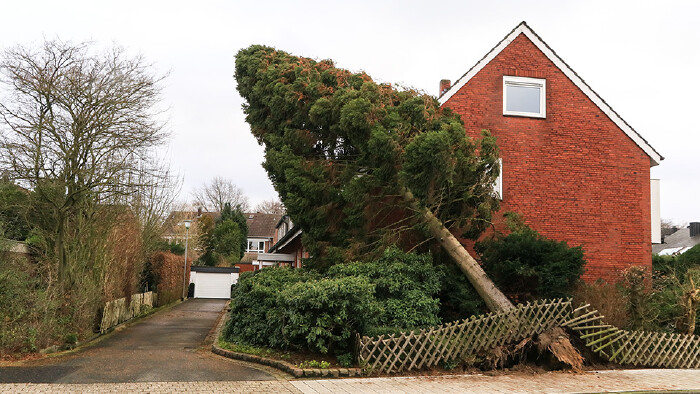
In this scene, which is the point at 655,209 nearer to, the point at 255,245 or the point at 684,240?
the point at 684,240

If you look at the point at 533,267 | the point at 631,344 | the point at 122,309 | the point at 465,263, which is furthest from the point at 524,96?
the point at 122,309

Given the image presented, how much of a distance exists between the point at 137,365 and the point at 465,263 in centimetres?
753

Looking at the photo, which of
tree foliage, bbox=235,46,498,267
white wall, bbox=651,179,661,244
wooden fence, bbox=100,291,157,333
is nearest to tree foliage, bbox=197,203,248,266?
wooden fence, bbox=100,291,157,333

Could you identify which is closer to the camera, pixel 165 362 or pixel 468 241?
pixel 165 362

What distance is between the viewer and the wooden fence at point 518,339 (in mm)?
11008

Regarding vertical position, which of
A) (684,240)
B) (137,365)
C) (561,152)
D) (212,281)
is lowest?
(212,281)

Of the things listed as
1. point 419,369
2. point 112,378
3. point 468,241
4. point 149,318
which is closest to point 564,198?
point 468,241

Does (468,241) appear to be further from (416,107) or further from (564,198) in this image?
(416,107)

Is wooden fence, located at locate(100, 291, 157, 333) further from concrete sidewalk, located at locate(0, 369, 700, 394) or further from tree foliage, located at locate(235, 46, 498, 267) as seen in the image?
concrete sidewalk, located at locate(0, 369, 700, 394)

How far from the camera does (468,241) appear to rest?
53.5 feet

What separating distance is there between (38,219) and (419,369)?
35.6 ft

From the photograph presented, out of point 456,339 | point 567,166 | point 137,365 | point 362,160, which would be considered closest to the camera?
point 456,339

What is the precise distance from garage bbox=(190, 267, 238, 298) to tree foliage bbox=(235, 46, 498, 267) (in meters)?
29.2

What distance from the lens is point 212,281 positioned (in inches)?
1713
